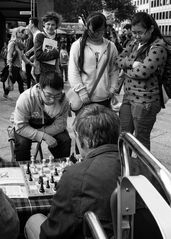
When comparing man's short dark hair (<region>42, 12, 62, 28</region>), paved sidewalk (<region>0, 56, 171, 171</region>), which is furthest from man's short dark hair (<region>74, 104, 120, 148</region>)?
man's short dark hair (<region>42, 12, 62, 28</region>)

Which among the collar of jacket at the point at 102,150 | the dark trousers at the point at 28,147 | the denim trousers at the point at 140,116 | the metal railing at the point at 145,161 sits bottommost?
the dark trousers at the point at 28,147

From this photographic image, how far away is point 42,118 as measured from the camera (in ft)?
12.4

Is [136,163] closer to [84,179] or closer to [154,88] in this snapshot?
[84,179]

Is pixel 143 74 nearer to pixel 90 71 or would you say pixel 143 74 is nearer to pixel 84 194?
pixel 90 71

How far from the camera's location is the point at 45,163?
10.5ft

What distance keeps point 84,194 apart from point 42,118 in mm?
2081

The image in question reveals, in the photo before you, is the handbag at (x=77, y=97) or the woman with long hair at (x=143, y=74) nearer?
the woman with long hair at (x=143, y=74)

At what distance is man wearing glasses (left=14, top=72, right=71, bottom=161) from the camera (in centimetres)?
360

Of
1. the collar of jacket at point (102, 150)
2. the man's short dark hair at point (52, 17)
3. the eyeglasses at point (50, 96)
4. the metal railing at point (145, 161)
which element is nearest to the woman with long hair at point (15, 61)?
the man's short dark hair at point (52, 17)

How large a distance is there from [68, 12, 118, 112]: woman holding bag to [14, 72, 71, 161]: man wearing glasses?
1.00 feet

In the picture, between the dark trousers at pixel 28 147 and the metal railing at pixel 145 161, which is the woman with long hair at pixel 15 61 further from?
the metal railing at pixel 145 161

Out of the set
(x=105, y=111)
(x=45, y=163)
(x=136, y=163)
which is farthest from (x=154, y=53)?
(x=136, y=163)

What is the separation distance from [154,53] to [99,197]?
7.05 feet

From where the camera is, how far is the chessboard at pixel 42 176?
2696mm
